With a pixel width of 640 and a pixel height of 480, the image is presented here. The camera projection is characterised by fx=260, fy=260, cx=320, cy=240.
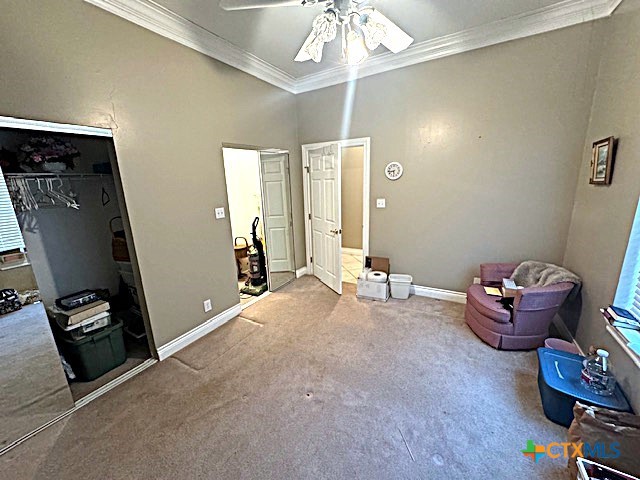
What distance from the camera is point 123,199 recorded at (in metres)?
2.08

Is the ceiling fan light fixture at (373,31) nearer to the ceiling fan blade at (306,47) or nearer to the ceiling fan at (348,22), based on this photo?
the ceiling fan at (348,22)

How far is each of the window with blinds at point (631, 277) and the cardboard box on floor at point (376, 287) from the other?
204cm

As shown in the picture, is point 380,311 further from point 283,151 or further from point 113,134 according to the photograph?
point 113,134

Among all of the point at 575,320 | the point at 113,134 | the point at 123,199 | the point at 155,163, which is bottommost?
the point at 575,320

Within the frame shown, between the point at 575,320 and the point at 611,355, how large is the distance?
2.44 feet

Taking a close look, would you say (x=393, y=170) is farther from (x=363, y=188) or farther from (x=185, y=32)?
(x=185, y=32)

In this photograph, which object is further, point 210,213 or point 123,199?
point 210,213

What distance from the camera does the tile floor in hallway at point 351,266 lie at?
443cm

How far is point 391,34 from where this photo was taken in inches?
69.2

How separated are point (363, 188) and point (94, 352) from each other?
3442 mm

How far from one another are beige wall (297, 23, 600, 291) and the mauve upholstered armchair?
751 millimetres

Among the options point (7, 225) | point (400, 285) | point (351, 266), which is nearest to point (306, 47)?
point (7, 225)

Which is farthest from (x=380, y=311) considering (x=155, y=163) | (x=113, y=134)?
(x=113, y=134)

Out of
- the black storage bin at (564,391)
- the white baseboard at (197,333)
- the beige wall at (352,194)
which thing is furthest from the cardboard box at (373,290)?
the beige wall at (352,194)
